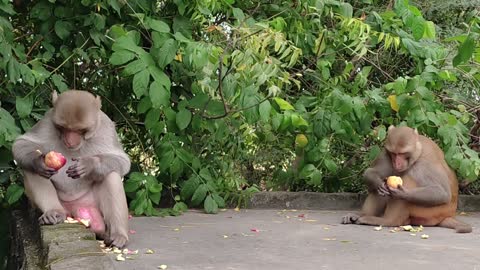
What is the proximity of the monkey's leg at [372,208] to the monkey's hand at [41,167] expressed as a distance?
9.66 feet

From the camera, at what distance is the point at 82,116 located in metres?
5.73

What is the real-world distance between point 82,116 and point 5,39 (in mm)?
1135

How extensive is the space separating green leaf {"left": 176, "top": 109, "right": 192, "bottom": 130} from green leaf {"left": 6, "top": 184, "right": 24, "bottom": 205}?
5.02 ft

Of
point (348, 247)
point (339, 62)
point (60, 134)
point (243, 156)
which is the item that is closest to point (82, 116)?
point (60, 134)

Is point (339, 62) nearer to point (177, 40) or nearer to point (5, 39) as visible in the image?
point (177, 40)

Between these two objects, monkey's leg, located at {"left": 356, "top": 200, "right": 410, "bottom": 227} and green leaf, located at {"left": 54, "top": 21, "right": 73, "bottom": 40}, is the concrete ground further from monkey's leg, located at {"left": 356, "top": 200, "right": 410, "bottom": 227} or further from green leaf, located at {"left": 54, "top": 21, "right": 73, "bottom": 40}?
green leaf, located at {"left": 54, "top": 21, "right": 73, "bottom": 40}

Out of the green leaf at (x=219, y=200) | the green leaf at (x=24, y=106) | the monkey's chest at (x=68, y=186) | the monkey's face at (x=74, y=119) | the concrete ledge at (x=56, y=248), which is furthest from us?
the green leaf at (x=219, y=200)

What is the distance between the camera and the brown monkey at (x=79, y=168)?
5.63 meters

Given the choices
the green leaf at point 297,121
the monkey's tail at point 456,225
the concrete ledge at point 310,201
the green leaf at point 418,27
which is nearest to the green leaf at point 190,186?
the concrete ledge at point 310,201

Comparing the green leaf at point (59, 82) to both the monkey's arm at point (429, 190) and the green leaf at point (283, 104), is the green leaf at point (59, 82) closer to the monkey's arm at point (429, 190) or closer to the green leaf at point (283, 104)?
the green leaf at point (283, 104)

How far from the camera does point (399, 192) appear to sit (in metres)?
6.91

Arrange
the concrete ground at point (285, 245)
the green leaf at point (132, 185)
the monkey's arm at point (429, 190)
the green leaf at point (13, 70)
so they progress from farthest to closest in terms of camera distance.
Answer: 1. the green leaf at point (132, 185)
2. the monkey's arm at point (429, 190)
3. the green leaf at point (13, 70)
4. the concrete ground at point (285, 245)

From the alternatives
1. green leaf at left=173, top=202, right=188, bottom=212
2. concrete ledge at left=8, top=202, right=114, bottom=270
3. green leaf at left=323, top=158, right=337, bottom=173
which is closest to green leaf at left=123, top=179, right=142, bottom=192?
green leaf at left=173, top=202, right=188, bottom=212

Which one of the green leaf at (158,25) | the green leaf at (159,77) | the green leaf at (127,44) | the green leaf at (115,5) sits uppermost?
the green leaf at (115,5)
